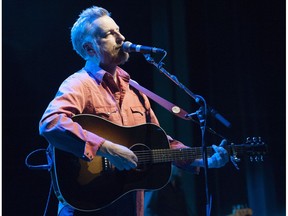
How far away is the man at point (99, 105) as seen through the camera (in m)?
1.90

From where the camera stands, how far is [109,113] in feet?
7.31

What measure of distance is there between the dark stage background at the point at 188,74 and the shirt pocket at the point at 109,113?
5.16 feet

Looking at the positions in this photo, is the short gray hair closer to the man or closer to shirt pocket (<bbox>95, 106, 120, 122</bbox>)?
the man

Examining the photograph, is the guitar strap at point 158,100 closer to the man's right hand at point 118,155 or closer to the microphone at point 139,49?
the microphone at point 139,49

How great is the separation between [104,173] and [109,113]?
1.24 feet

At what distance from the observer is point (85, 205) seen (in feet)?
6.37

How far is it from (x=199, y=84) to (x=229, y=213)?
5.61 feet

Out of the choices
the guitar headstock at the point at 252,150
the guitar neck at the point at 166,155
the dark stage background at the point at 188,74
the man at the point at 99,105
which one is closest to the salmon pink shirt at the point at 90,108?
the man at the point at 99,105

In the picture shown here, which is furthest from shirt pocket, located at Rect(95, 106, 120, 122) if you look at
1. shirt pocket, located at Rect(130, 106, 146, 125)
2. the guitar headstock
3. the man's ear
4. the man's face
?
the guitar headstock

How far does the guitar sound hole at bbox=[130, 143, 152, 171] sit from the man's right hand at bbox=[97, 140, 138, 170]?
11cm

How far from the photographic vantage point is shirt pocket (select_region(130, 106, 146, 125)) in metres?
2.36

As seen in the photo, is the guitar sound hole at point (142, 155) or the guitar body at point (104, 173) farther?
the guitar sound hole at point (142, 155)

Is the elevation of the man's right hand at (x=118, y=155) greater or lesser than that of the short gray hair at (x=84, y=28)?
lesser
